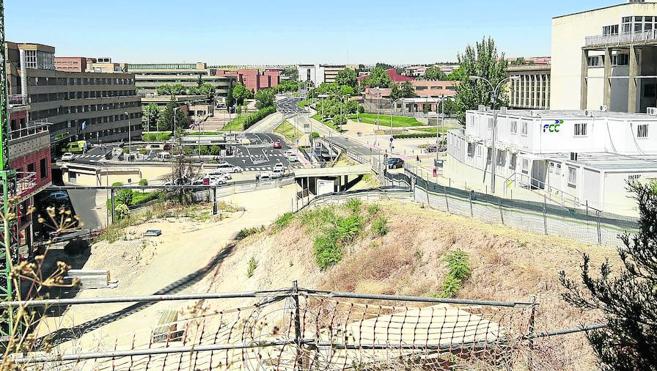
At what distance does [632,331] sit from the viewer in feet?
21.8

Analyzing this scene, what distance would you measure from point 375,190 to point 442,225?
691cm

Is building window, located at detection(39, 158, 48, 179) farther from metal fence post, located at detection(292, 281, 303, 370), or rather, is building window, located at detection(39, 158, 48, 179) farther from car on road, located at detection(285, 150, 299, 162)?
car on road, located at detection(285, 150, 299, 162)

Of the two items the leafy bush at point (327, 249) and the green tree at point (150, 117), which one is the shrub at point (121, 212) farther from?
the green tree at point (150, 117)

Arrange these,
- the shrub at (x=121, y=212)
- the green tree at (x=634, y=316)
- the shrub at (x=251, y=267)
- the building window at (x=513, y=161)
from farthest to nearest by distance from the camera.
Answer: the shrub at (x=121, y=212) → the building window at (x=513, y=161) → the shrub at (x=251, y=267) → the green tree at (x=634, y=316)

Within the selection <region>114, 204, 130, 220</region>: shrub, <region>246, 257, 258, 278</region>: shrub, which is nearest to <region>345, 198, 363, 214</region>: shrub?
<region>246, 257, 258, 278</region>: shrub

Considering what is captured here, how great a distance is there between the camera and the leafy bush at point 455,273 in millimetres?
19125

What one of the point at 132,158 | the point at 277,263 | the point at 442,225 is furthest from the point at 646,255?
the point at 132,158

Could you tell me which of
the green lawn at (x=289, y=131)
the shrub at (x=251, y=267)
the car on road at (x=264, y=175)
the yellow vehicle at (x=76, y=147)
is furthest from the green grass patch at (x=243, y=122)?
the shrub at (x=251, y=267)

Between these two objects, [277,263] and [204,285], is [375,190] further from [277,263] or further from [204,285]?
[204,285]

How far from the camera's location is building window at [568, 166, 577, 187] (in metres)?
26.5

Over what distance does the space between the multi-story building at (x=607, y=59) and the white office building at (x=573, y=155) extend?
39.0 ft

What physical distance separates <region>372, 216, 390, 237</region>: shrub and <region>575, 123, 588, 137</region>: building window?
11.5 metres

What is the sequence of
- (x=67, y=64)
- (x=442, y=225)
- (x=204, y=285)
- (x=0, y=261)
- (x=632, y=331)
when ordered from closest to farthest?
(x=632, y=331)
(x=442, y=225)
(x=0, y=261)
(x=204, y=285)
(x=67, y=64)

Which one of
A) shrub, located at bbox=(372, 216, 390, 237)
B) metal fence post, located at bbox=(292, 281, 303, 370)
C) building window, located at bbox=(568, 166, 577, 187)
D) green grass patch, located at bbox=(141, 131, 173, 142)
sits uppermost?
metal fence post, located at bbox=(292, 281, 303, 370)
